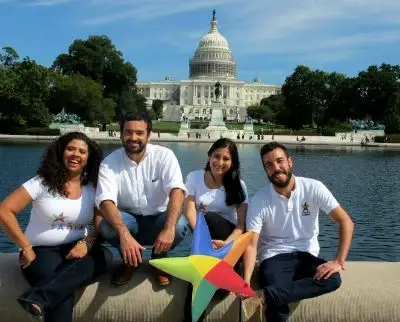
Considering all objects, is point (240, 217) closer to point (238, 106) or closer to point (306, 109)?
point (306, 109)

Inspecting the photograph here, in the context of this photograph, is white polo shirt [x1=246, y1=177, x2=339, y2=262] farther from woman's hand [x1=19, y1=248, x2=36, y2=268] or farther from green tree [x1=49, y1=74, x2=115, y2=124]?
green tree [x1=49, y1=74, x2=115, y2=124]

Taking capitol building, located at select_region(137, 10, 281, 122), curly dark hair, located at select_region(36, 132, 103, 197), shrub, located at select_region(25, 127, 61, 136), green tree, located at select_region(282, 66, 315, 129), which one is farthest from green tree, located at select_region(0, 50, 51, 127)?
capitol building, located at select_region(137, 10, 281, 122)

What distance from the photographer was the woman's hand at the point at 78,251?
3898 millimetres

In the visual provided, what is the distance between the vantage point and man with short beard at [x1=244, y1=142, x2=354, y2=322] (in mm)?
4051

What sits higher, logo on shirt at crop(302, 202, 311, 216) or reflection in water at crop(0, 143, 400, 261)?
logo on shirt at crop(302, 202, 311, 216)

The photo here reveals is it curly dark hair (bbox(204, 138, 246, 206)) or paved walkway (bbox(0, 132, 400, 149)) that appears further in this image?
paved walkway (bbox(0, 132, 400, 149))

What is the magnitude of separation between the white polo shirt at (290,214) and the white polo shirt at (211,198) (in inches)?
11.4

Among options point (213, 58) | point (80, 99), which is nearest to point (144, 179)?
point (80, 99)

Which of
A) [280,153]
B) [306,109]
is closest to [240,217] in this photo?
[280,153]

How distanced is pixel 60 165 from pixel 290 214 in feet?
5.32

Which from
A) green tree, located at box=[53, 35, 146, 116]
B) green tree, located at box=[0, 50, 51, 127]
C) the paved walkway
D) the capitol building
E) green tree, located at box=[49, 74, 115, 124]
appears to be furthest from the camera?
the capitol building

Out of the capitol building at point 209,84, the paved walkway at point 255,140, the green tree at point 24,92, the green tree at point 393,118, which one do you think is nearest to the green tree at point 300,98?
the green tree at point 393,118

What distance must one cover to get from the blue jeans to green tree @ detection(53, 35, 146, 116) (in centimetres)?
6022

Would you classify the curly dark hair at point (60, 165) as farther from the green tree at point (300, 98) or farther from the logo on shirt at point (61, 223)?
the green tree at point (300, 98)
